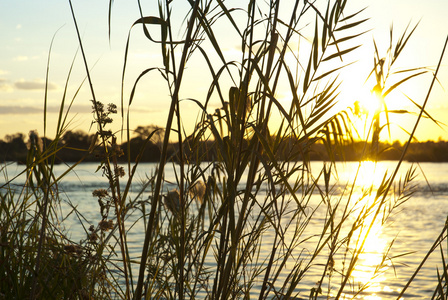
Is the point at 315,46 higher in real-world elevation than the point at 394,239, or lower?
higher

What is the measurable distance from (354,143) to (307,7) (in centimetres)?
71

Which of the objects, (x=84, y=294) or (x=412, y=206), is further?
(x=412, y=206)

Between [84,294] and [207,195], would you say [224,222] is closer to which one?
[207,195]

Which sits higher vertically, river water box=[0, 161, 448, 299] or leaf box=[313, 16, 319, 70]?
leaf box=[313, 16, 319, 70]

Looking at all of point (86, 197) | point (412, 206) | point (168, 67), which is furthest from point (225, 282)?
point (86, 197)

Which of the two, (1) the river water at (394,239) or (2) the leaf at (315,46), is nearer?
(2) the leaf at (315,46)

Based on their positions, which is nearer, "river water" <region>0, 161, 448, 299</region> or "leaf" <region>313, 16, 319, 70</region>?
"leaf" <region>313, 16, 319, 70</region>

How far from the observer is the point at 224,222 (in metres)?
1.73

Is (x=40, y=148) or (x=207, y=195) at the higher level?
(x=40, y=148)

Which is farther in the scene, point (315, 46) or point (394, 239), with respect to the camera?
point (394, 239)

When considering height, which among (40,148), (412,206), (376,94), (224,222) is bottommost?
(412,206)

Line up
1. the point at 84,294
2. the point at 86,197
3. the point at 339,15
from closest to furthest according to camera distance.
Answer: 1. the point at 84,294
2. the point at 339,15
3. the point at 86,197

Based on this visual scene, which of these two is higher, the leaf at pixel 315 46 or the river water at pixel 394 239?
the leaf at pixel 315 46

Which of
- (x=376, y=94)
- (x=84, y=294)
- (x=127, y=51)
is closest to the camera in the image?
(x=127, y=51)
